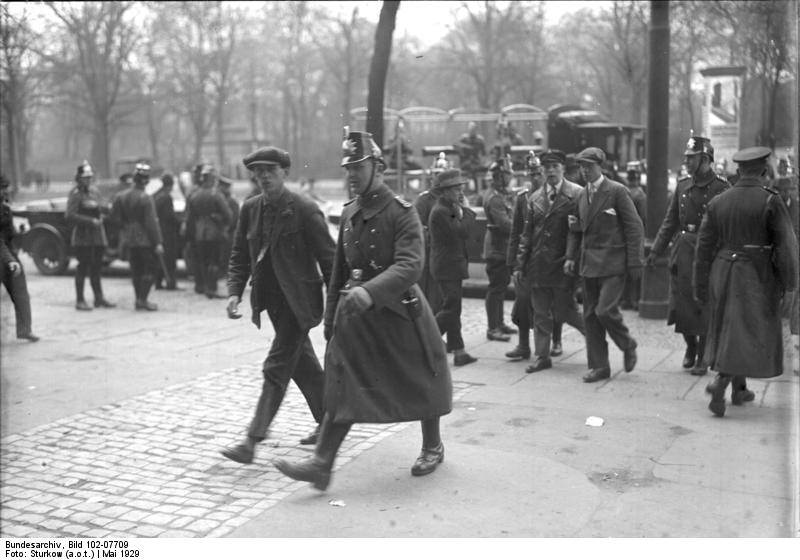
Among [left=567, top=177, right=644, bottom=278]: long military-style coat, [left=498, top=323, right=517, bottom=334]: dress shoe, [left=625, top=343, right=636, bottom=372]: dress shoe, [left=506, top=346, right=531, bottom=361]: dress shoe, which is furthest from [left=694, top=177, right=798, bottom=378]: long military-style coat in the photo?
[left=498, top=323, right=517, bottom=334]: dress shoe

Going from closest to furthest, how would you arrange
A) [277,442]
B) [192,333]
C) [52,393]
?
[277,442], [52,393], [192,333]

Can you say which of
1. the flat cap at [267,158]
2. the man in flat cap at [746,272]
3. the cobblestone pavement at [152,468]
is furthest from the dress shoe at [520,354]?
the flat cap at [267,158]

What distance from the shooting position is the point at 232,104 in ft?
129

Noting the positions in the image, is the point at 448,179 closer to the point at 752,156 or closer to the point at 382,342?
the point at 752,156

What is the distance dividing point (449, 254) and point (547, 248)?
857 mm

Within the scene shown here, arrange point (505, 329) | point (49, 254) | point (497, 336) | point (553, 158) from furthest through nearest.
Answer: point (49, 254) < point (505, 329) < point (497, 336) < point (553, 158)

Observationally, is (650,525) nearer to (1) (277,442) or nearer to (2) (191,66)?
(1) (277,442)

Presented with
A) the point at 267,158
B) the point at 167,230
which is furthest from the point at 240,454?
the point at 167,230

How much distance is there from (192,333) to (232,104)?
2936 cm

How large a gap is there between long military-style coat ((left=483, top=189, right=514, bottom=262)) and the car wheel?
32.0 ft

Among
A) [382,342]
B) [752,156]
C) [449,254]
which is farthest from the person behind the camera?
[449,254]

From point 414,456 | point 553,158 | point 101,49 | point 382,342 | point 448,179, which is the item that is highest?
point 101,49

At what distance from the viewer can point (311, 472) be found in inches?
202
